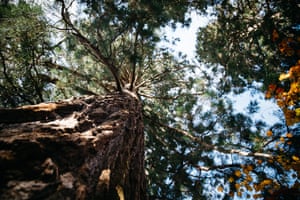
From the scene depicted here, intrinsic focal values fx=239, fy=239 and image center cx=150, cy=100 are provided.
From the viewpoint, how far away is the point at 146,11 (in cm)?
390

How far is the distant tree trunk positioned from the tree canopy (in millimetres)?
1638

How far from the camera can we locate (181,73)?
692cm

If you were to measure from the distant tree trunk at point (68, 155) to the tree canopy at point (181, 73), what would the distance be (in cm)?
164

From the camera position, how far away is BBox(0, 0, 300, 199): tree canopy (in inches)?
149

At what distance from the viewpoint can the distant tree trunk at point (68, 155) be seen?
4.21ft

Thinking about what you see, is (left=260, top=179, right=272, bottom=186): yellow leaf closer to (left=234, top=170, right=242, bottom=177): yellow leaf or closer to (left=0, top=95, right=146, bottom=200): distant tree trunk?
(left=234, top=170, right=242, bottom=177): yellow leaf

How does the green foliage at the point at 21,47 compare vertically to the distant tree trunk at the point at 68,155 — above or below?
above

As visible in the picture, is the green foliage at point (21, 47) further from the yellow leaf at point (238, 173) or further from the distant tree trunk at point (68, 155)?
the yellow leaf at point (238, 173)

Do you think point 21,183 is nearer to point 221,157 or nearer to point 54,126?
point 54,126

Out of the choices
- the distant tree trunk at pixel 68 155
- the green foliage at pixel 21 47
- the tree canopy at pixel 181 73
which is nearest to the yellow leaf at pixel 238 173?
the tree canopy at pixel 181 73

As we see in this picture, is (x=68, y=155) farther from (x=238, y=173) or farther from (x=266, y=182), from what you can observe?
(x=238, y=173)

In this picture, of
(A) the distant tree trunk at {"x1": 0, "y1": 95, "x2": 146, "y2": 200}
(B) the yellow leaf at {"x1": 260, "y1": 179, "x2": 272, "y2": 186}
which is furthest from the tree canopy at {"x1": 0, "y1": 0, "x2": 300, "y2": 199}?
(A) the distant tree trunk at {"x1": 0, "y1": 95, "x2": 146, "y2": 200}

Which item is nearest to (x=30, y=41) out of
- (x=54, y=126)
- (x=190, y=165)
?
(x=54, y=126)

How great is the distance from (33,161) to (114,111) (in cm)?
166
